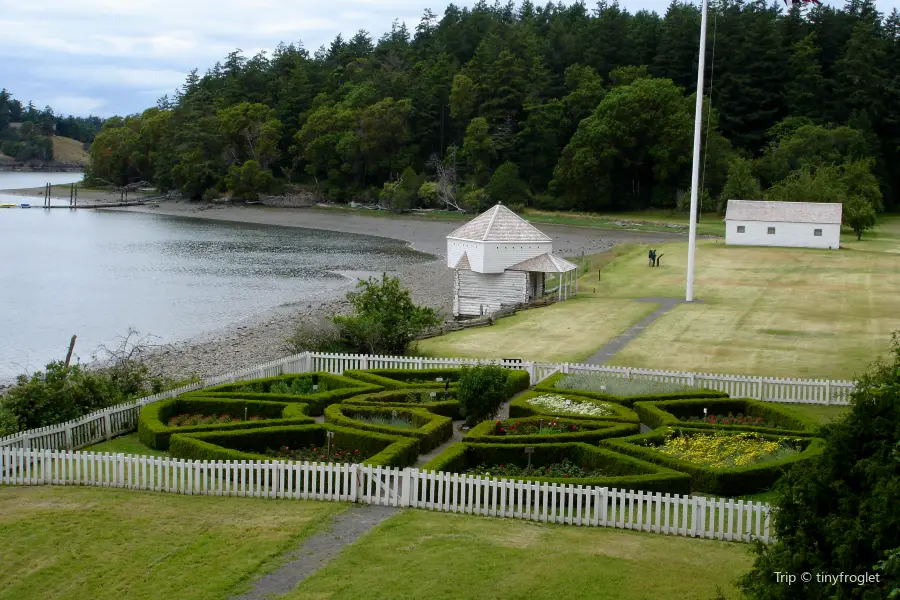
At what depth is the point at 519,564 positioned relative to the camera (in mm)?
14602

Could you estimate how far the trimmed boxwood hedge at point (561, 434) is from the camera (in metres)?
21.4

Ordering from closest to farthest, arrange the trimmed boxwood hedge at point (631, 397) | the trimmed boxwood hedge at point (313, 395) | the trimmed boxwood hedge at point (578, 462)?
the trimmed boxwood hedge at point (578, 462)
the trimmed boxwood hedge at point (313, 395)
the trimmed boxwood hedge at point (631, 397)

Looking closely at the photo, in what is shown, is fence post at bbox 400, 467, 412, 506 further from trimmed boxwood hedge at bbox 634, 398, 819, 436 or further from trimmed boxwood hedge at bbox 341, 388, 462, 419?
trimmed boxwood hedge at bbox 634, 398, 819, 436

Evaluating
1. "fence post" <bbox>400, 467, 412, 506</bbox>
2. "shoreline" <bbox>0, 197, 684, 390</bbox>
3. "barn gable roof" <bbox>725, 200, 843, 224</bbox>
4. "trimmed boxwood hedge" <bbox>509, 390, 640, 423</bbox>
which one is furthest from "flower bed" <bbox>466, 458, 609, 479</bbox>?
"barn gable roof" <bbox>725, 200, 843, 224</bbox>

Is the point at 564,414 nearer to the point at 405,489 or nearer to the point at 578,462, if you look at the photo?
the point at 578,462

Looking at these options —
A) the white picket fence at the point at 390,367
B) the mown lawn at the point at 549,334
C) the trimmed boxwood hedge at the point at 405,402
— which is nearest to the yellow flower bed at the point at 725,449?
the white picket fence at the point at 390,367

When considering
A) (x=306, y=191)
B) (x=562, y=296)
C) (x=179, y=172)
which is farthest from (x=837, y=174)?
(x=179, y=172)

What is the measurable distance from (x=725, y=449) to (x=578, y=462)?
3.45m

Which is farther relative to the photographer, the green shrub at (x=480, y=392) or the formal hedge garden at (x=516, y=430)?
the green shrub at (x=480, y=392)

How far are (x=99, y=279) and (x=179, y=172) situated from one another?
76.9 meters

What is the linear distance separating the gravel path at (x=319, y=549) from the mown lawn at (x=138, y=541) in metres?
0.24

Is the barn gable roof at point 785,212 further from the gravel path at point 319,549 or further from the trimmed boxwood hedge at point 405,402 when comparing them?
the gravel path at point 319,549

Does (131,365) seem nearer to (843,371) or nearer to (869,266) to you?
(843,371)

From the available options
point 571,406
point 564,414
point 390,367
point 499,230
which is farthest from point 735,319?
point 564,414
